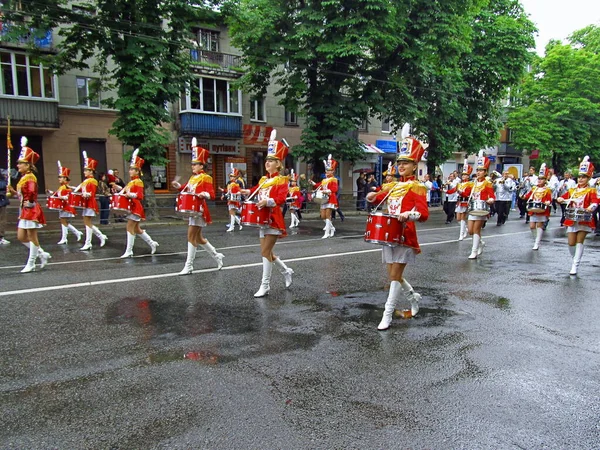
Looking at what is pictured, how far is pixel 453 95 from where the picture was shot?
92.8 feet

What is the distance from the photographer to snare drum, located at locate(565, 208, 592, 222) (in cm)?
913

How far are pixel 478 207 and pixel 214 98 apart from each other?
2183 cm

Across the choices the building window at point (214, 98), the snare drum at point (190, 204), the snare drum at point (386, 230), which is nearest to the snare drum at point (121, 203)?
the snare drum at point (190, 204)

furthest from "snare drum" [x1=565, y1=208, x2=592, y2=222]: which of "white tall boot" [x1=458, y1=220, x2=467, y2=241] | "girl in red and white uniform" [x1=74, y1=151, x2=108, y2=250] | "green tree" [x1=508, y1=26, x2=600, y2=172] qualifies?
"green tree" [x1=508, y1=26, x2=600, y2=172]

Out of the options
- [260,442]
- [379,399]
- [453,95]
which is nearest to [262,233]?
[379,399]

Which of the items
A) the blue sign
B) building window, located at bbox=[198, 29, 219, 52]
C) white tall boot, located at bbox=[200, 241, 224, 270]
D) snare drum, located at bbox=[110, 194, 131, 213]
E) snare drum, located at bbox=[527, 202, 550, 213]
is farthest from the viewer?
the blue sign

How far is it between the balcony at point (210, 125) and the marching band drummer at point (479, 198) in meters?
20.1

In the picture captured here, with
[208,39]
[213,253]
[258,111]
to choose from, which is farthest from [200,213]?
[258,111]

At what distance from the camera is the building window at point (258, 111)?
1257 inches

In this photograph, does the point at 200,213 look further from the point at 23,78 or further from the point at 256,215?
the point at 23,78

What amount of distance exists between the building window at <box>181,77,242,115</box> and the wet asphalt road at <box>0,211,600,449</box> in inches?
832

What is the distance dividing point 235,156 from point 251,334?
26711mm

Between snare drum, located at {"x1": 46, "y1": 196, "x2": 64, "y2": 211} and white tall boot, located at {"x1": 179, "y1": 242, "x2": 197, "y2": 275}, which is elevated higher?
snare drum, located at {"x1": 46, "y1": 196, "x2": 64, "y2": 211}

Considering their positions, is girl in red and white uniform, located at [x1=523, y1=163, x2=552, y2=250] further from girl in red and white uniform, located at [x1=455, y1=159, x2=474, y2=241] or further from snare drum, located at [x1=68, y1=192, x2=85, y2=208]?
snare drum, located at [x1=68, y1=192, x2=85, y2=208]
